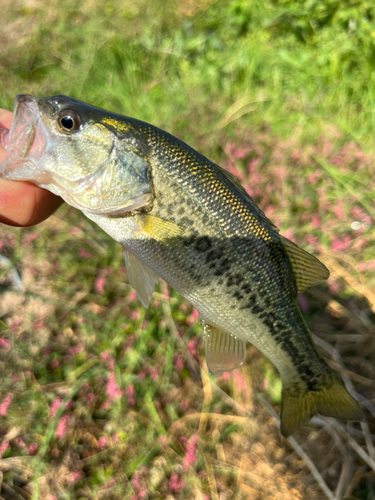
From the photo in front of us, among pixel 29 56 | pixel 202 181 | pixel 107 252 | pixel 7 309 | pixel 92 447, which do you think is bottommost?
pixel 92 447

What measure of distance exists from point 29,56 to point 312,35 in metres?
3.31

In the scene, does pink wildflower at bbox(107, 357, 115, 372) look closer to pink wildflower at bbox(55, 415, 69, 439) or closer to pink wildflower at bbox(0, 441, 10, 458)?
pink wildflower at bbox(55, 415, 69, 439)

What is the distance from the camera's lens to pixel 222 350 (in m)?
1.76

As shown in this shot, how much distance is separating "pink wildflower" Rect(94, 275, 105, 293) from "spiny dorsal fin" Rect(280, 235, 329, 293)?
1.66 m

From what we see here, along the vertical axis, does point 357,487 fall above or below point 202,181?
below

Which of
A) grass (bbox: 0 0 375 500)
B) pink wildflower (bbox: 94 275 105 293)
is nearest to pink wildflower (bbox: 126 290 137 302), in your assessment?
grass (bbox: 0 0 375 500)

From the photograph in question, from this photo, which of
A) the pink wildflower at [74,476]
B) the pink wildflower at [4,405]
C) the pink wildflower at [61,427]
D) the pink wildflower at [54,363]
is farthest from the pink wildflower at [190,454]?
the pink wildflower at [4,405]

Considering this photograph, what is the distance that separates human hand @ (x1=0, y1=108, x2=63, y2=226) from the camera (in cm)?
156

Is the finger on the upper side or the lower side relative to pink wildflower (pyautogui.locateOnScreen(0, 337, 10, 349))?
upper

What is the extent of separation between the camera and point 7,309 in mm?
2697

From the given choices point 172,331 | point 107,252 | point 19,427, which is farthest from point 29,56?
point 19,427

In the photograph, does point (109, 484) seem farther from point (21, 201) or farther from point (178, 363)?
point (21, 201)

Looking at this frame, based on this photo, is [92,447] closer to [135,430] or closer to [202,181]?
[135,430]

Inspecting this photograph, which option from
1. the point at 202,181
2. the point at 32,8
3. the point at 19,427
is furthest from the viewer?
the point at 32,8
